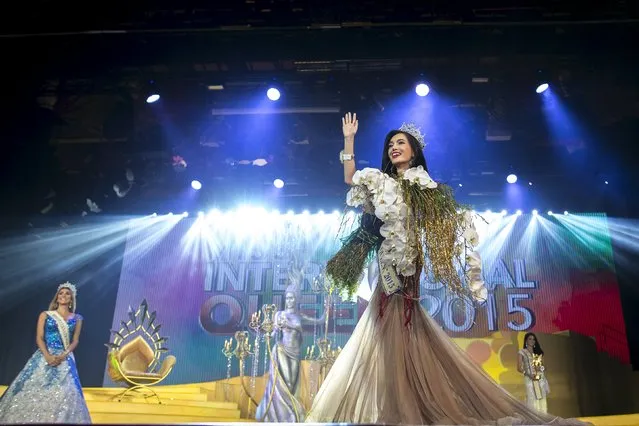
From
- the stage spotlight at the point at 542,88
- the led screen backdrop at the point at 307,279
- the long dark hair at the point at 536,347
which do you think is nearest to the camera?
the stage spotlight at the point at 542,88

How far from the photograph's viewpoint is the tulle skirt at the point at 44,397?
5.40 meters

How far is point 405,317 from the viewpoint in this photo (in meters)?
2.71

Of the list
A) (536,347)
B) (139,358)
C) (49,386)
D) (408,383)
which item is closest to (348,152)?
(408,383)

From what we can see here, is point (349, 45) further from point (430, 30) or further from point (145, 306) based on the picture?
point (145, 306)

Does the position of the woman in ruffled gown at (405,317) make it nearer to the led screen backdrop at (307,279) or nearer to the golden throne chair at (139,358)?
the golden throne chair at (139,358)

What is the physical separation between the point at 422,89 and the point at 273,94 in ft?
6.22

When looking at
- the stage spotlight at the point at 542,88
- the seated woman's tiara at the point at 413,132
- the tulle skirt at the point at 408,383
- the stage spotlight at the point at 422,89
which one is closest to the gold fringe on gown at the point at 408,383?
the tulle skirt at the point at 408,383

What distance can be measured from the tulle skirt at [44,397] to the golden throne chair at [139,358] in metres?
1.44

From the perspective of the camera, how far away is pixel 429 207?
282 cm

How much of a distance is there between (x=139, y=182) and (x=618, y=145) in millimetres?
6796

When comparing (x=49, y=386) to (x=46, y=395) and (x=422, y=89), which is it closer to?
(x=46, y=395)

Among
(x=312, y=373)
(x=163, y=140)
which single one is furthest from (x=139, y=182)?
(x=312, y=373)

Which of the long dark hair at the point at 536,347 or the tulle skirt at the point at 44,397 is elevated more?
the long dark hair at the point at 536,347

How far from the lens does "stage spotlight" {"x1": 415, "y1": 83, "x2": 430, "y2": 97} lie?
22.3 feet
